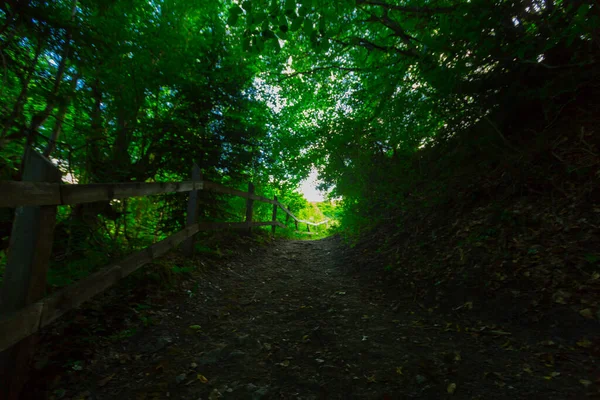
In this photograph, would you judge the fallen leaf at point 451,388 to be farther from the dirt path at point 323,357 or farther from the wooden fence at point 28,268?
the wooden fence at point 28,268

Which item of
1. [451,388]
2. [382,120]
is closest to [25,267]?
[451,388]

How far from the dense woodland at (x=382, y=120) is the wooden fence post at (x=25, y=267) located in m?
1.04

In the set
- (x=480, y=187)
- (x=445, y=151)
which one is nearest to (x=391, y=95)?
(x=445, y=151)

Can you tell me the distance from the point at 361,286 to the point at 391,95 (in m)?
3.21

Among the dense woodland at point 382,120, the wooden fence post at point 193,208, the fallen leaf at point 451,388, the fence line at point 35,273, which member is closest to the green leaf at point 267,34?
the dense woodland at point 382,120

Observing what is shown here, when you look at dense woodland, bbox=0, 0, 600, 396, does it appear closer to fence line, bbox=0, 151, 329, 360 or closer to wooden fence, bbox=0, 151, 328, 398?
fence line, bbox=0, 151, 329, 360

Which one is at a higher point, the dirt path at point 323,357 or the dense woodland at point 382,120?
the dense woodland at point 382,120

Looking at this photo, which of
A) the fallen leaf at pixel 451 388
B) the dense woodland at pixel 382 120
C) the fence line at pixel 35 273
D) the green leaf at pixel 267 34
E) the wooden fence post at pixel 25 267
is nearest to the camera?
the fence line at pixel 35 273

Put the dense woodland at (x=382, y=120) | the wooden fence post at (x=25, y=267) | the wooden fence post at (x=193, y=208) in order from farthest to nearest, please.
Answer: the wooden fence post at (x=193, y=208), the dense woodland at (x=382, y=120), the wooden fence post at (x=25, y=267)

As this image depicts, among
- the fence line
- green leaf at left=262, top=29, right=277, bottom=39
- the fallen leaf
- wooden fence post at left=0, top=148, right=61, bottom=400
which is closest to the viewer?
the fence line

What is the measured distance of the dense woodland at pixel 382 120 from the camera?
115 inches

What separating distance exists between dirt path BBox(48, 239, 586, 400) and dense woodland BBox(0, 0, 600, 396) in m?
0.55

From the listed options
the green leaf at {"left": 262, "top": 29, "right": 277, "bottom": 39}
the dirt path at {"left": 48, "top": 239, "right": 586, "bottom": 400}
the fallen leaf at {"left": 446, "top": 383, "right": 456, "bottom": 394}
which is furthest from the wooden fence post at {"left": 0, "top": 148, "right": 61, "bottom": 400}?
the fallen leaf at {"left": 446, "top": 383, "right": 456, "bottom": 394}

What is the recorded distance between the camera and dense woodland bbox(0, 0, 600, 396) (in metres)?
2.93
